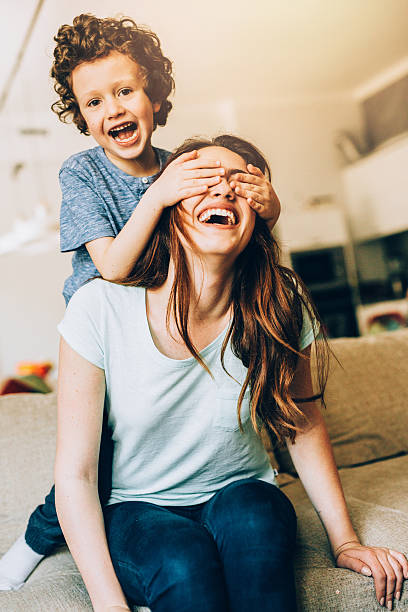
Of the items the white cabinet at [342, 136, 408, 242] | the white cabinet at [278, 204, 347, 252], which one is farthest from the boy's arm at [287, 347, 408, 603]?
the white cabinet at [342, 136, 408, 242]

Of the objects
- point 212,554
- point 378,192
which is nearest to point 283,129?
point 378,192

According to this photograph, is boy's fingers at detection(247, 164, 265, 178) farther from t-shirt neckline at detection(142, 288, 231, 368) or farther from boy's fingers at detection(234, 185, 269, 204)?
t-shirt neckline at detection(142, 288, 231, 368)

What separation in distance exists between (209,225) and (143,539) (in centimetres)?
48

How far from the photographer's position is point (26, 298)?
4.61 m

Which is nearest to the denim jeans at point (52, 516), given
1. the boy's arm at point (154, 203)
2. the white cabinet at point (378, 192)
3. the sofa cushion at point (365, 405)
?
the boy's arm at point (154, 203)

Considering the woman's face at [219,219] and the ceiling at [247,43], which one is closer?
the woman's face at [219,219]

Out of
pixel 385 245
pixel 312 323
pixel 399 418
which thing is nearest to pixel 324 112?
pixel 385 245

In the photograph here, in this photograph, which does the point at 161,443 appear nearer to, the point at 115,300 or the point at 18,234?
the point at 115,300

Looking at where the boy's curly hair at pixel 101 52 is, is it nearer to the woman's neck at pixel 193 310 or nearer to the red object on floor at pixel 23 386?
the woman's neck at pixel 193 310

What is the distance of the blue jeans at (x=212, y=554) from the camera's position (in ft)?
2.66

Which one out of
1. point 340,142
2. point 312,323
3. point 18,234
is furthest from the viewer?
point 340,142

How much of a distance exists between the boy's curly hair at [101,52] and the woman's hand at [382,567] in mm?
795

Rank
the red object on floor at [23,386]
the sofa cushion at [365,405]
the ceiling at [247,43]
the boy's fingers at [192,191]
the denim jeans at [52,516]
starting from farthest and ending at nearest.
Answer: the red object on floor at [23,386] < the sofa cushion at [365,405] < the ceiling at [247,43] < the denim jeans at [52,516] < the boy's fingers at [192,191]

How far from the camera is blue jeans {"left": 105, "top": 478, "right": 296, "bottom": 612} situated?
2.66 feet
